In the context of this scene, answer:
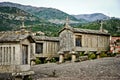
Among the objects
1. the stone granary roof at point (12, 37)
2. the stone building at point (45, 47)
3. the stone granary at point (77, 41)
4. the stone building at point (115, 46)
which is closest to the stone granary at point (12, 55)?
the stone granary roof at point (12, 37)

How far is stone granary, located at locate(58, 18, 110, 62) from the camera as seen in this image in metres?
35.9

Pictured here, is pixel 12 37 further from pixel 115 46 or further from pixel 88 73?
pixel 115 46

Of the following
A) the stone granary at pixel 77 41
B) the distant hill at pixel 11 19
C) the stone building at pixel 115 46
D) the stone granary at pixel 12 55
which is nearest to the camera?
the stone granary at pixel 12 55

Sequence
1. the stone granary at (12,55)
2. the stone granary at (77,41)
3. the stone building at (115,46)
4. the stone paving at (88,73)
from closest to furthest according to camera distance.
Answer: the stone granary at (12,55) < the stone paving at (88,73) < the stone granary at (77,41) < the stone building at (115,46)

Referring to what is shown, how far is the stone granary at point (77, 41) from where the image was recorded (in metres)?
35.9

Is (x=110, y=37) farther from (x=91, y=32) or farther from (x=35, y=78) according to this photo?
(x=35, y=78)

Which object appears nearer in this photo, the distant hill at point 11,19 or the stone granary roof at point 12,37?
the stone granary roof at point 12,37

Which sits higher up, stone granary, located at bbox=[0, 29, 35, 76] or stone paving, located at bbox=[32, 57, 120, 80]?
stone granary, located at bbox=[0, 29, 35, 76]

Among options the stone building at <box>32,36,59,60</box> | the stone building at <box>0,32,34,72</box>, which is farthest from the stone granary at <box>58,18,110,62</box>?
the stone building at <box>0,32,34,72</box>

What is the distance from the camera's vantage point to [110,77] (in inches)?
799

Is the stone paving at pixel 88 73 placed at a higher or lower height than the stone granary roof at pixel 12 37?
lower

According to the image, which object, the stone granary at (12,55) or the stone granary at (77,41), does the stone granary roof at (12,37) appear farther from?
the stone granary at (77,41)

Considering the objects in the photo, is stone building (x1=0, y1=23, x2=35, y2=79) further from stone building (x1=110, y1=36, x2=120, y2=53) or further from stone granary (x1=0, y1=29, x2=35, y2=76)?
stone building (x1=110, y1=36, x2=120, y2=53)

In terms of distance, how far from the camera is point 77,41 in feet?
119
